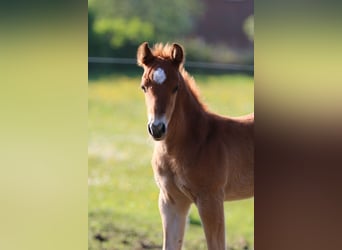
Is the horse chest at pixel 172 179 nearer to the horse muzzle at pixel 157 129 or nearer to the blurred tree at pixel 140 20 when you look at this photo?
the horse muzzle at pixel 157 129

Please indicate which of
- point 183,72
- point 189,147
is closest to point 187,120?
point 189,147

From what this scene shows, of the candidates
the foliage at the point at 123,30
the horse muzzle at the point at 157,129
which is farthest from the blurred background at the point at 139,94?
the horse muzzle at the point at 157,129

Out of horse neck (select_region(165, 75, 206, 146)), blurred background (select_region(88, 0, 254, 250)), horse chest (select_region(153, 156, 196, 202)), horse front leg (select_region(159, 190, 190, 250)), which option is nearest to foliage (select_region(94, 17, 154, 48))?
blurred background (select_region(88, 0, 254, 250))

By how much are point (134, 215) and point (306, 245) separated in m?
0.92

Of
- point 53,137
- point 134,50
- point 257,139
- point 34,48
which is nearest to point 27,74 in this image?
point 34,48

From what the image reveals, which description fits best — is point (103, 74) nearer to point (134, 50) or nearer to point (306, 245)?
point (134, 50)

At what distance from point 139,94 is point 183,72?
0.27m

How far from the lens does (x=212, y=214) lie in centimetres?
341

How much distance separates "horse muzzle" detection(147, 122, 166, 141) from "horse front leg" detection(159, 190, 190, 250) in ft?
1.09

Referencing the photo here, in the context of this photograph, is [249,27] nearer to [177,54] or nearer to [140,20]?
[177,54]

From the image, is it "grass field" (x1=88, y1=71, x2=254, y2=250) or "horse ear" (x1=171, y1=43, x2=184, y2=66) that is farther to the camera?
"grass field" (x1=88, y1=71, x2=254, y2=250)

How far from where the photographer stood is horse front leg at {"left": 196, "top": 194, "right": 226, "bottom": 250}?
342cm

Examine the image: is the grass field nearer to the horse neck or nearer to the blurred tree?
the horse neck

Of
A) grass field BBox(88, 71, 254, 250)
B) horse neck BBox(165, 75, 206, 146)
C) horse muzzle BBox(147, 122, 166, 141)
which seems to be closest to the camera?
horse muzzle BBox(147, 122, 166, 141)
